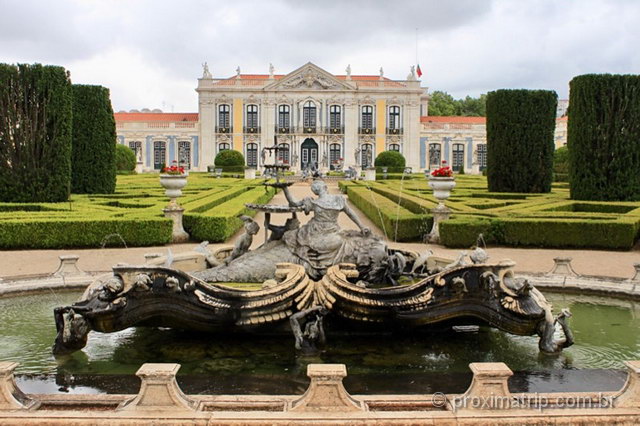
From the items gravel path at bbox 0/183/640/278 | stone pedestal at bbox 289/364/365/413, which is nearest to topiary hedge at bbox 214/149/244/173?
gravel path at bbox 0/183/640/278

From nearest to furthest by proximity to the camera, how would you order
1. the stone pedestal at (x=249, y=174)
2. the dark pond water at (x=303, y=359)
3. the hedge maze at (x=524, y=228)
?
1. the dark pond water at (x=303, y=359)
2. the hedge maze at (x=524, y=228)
3. the stone pedestal at (x=249, y=174)

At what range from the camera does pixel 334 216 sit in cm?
586

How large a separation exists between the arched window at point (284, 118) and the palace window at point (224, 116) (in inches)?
180

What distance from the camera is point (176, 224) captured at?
1195cm

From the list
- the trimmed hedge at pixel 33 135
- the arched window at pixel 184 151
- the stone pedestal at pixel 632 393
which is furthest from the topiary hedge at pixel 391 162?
the stone pedestal at pixel 632 393

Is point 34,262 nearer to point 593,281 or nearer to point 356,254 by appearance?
point 356,254

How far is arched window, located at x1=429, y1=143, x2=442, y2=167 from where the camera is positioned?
51375 millimetres

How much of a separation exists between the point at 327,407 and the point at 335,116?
49.6m

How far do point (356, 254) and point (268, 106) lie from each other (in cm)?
4710

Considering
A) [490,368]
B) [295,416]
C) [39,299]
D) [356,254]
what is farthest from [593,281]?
[39,299]

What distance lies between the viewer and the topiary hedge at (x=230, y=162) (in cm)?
4119

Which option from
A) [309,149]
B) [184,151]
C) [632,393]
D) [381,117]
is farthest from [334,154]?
[632,393]

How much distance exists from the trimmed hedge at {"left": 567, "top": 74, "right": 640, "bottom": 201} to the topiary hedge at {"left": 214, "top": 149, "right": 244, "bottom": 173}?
28.3 m

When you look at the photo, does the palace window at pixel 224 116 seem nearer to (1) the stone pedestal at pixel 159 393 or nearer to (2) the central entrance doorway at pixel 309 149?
(2) the central entrance doorway at pixel 309 149
